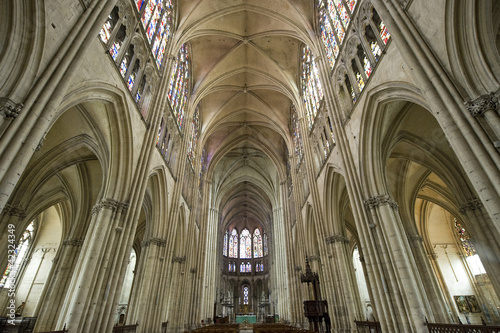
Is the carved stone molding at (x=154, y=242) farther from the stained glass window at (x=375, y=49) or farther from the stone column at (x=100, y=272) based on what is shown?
the stained glass window at (x=375, y=49)

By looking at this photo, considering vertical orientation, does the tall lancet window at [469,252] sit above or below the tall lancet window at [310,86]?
below

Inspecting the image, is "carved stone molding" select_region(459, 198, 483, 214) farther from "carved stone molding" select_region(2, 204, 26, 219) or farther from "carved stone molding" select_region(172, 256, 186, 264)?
"carved stone molding" select_region(2, 204, 26, 219)

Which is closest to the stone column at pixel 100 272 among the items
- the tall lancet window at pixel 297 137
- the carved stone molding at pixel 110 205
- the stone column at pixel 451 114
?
the carved stone molding at pixel 110 205

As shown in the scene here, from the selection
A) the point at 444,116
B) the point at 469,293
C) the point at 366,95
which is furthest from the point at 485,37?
the point at 469,293

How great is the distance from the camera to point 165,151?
13.3 m

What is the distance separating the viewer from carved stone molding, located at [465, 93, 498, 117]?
4.66 metres

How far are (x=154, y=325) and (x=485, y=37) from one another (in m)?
14.5

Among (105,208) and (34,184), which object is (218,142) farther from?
(105,208)

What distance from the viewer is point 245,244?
4544cm

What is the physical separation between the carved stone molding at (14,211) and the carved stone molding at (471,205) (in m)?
18.3

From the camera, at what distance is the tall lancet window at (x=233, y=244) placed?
4408cm

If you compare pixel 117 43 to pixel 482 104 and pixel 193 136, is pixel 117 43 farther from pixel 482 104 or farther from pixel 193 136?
pixel 193 136

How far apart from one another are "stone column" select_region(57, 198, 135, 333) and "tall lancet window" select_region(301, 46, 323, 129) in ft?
38.0

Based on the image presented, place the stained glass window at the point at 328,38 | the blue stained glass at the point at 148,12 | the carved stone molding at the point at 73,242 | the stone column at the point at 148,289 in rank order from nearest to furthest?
the blue stained glass at the point at 148,12
the stone column at the point at 148,289
the stained glass window at the point at 328,38
the carved stone molding at the point at 73,242
